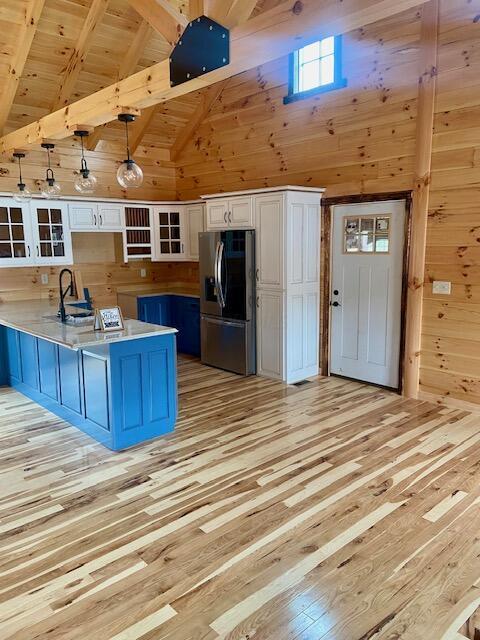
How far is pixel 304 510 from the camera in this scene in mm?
2820

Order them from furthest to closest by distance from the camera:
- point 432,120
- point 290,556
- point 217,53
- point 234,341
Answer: point 234,341
point 432,120
point 217,53
point 290,556

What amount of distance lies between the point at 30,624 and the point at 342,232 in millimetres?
4478

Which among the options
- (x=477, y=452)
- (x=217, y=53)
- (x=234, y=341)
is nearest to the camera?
(x=217, y=53)

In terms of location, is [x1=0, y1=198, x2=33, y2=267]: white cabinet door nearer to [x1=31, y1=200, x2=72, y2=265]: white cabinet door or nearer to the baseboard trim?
[x1=31, y1=200, x2=72, y2=265]: white cabinet door

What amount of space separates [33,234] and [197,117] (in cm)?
283

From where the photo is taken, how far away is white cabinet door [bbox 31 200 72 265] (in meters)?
5.64

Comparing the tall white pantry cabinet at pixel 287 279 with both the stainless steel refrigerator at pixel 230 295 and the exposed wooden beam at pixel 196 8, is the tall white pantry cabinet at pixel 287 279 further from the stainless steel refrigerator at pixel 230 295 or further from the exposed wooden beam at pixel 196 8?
the exposed wooden beam at pixel 196 8

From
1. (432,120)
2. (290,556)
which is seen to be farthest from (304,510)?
(432,120)

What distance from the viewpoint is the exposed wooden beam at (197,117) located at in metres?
6.31

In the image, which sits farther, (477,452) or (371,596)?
(477,452)

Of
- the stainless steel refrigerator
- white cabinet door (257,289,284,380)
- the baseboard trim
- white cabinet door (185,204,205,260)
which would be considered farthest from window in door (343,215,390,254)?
white cabinet door (185,204,205,260)

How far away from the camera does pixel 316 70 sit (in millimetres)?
5219

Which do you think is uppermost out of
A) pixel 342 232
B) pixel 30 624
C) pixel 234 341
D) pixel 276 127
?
pixel 276 127

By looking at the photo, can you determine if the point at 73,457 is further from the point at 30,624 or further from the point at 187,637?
the point at 187,637
